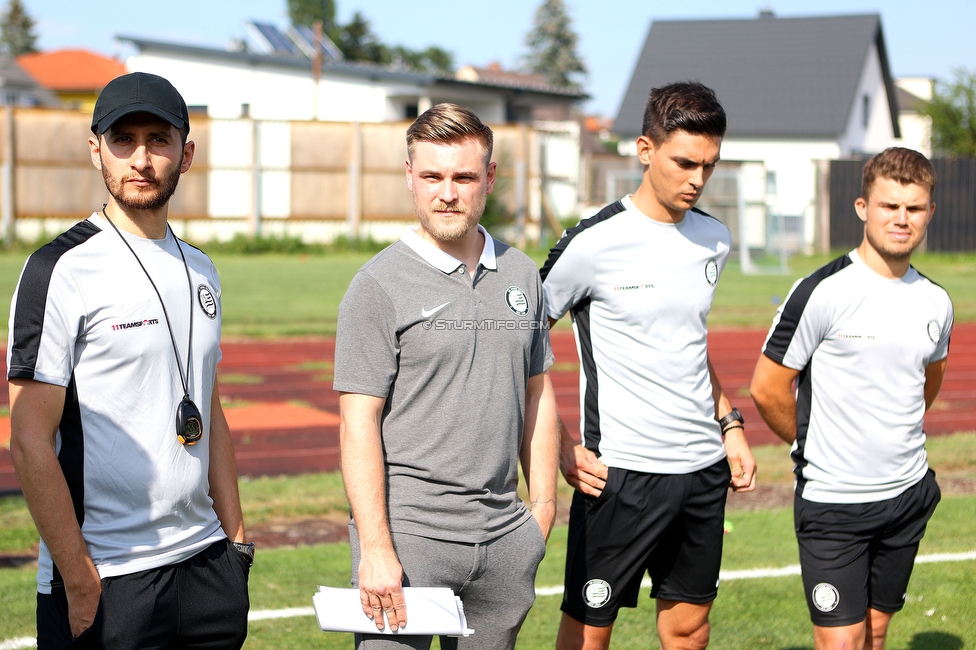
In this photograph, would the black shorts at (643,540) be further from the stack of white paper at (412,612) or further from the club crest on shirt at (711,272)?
the stack of white paper at (412,612)

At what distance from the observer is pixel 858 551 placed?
3.76 meters

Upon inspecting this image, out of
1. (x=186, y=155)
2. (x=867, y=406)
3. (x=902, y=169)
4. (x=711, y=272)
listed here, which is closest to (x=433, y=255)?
(x=186, y=155)

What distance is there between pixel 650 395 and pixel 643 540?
1.66 feet

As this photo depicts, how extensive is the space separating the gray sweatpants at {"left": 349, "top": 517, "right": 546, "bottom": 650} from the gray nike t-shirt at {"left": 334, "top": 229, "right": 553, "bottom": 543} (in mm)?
39

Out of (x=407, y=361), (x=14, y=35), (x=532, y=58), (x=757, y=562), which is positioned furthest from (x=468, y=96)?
(x=14, y=35)

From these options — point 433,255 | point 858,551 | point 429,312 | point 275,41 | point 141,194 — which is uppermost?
point 275,41

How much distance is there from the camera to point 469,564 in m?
2.90

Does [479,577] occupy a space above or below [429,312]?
below

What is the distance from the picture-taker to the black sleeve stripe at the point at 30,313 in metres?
2.54

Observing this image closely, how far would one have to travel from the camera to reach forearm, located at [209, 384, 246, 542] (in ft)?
9.94

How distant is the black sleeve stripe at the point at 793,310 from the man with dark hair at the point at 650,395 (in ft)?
0.98

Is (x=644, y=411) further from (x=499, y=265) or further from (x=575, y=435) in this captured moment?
(x=575, y=435)

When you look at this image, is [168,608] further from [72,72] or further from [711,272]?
[72,72]

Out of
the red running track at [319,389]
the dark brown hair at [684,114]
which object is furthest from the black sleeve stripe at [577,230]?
the red running track at [319,389]
